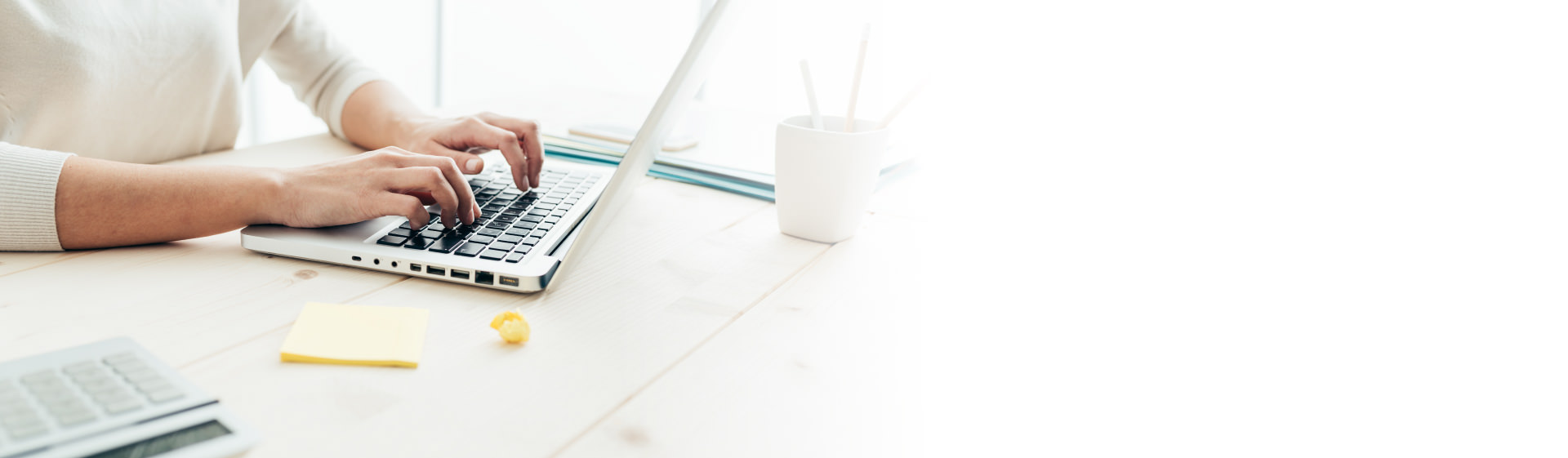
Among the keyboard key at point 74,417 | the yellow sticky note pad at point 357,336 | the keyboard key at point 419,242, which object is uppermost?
the keyboard key at point 419,242

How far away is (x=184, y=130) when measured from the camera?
981 millimetres

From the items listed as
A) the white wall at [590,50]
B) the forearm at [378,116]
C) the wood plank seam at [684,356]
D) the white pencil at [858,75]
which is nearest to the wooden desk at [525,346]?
the wood plank seam at [684,356]

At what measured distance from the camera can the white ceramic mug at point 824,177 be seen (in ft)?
2.46

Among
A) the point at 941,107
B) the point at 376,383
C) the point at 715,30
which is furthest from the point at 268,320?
the point at 941,107

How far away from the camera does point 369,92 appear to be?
108 centimetres

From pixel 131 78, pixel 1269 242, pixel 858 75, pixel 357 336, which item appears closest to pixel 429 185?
pixel 357 336

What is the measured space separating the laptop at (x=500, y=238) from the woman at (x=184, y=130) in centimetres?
A: 2

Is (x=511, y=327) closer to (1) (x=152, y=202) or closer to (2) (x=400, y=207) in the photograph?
(2) (x=400, y=207)

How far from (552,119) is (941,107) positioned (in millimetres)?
684

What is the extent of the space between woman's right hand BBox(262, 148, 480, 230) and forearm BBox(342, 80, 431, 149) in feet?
1.16

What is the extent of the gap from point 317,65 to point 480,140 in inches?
16.6

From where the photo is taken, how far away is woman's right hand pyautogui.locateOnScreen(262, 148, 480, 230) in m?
0.63

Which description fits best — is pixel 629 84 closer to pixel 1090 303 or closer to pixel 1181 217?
pixel 1181 217

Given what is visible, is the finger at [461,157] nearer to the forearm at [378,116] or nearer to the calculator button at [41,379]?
Result: the forearm at [378,116]
